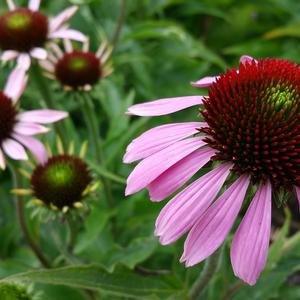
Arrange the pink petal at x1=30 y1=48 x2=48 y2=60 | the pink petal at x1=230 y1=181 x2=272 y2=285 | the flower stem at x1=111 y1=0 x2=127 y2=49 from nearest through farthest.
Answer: the pink petal at x1=230 y1=181 x2=272 y2=285 < the pink petal at x1=30 y1=48 x2=48 y2=60 < the flower stem at x1=111 y1=0 x2=127 y2=49

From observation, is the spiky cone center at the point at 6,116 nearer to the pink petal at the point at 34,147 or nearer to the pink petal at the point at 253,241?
the pink petal at the point at 34,147

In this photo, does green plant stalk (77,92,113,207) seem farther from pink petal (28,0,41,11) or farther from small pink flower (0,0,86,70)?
pink petal (28,0,41,11)

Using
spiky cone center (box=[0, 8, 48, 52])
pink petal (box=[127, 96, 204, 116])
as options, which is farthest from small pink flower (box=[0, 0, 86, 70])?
pink petal (box=[127, 96, 204, 116])

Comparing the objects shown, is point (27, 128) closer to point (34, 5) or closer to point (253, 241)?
point (34, 5)

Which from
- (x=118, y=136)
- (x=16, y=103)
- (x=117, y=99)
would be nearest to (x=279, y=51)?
(x=117, y=99)

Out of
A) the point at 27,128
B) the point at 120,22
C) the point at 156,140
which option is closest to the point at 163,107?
the point at 156,140

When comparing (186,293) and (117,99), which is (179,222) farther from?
(117,99)
